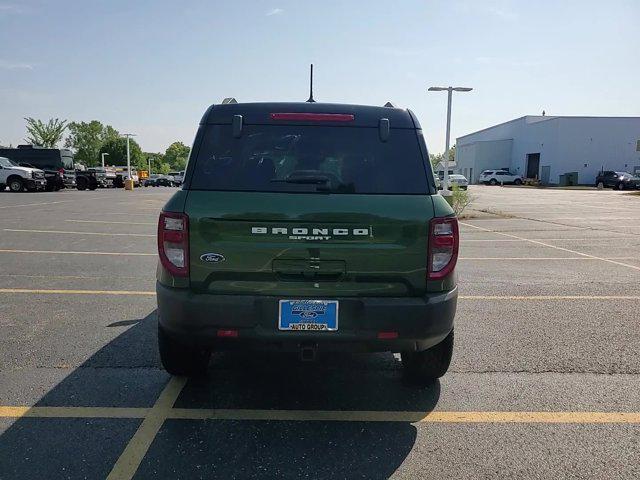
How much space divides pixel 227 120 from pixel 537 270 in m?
6.57

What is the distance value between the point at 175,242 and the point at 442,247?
161 cm

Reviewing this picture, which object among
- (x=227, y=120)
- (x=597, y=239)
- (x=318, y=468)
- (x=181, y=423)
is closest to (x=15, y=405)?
(x=181, y=423)

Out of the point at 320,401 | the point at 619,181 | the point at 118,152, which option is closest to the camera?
the point at 320,401

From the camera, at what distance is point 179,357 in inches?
141

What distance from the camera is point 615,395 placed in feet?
11.8

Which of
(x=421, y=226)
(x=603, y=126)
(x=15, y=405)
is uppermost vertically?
(x=603, y=126)

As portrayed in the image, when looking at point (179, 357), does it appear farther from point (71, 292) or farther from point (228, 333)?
point (71, 292)

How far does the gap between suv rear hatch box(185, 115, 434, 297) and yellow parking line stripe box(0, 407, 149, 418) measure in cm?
99

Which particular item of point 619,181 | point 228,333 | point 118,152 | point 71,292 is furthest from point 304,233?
point 118,152

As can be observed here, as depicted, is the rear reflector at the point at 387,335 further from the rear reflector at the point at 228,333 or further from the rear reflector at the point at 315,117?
the rear reflector at the point at 315,117

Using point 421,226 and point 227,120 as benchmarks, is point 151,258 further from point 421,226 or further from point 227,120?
point 421,226

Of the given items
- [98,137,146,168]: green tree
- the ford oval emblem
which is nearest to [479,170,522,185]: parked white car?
Result: the ford oval emblem

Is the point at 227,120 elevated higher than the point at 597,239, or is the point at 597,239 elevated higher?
the point at 227,120

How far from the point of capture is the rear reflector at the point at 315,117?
326 cm
